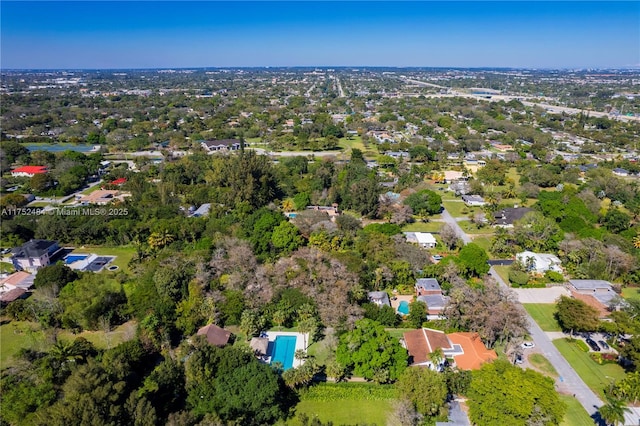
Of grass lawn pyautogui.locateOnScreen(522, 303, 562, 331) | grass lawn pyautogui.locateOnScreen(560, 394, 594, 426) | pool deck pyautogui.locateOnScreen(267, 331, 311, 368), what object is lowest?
grass lawn pyautogui.locateOnScreen(560, 394, 594, 426)

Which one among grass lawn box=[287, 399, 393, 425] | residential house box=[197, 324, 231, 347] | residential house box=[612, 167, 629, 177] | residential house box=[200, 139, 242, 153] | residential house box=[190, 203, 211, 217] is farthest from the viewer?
residential house box=[200, 139, 242, 153]

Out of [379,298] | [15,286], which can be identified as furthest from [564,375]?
[15,286]

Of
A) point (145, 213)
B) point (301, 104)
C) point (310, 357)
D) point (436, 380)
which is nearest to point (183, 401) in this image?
point (310, 357)

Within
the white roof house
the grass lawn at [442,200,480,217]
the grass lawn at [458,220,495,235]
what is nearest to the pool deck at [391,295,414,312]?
the white roof house

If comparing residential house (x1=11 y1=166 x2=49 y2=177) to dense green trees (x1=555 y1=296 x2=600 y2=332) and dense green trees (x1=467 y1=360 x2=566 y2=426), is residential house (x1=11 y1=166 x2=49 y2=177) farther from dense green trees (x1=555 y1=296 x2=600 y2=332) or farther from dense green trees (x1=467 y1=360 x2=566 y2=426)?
dense green trees (x1=555 y1=296 x2=600 y2=332)

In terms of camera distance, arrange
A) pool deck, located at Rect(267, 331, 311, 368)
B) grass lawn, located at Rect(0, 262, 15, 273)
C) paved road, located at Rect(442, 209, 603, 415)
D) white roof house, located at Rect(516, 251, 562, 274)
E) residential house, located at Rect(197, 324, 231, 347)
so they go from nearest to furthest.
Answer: paved road, located at Rect(442, 209, 603, 415), residential house, located at Rect(197, 324, 231, 347), pool deck, located at Rect(267, 331, 311, 368), white roof house, located at Rect(516, 251, 562, 274), grass lawn, located at Rect(0, 262, 15, 273)

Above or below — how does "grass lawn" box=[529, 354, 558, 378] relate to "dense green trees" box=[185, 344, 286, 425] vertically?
below

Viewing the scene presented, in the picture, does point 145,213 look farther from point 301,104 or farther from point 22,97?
point 22,97
